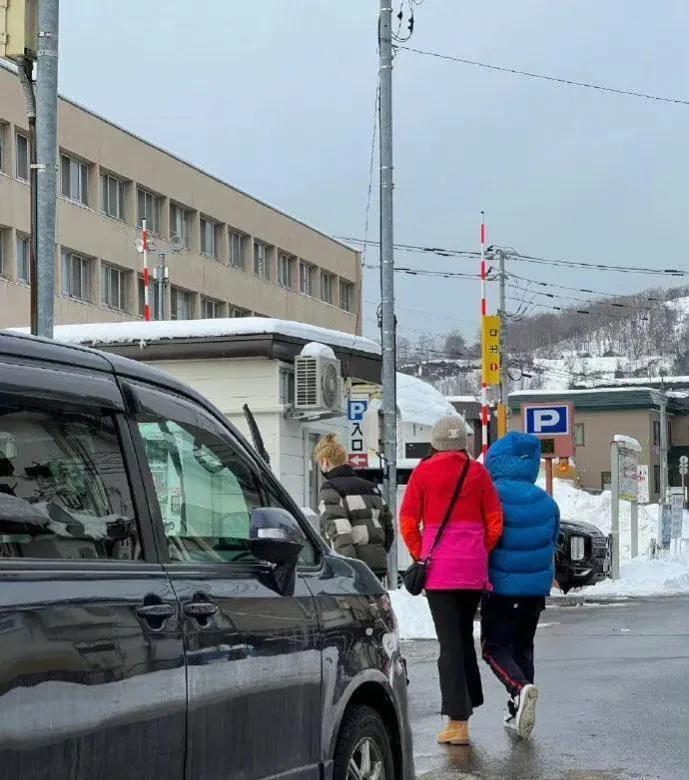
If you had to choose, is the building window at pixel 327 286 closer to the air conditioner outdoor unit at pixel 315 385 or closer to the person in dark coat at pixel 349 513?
the air conditioner outdoor unit at pixel 315 385

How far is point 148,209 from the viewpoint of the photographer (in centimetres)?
5466

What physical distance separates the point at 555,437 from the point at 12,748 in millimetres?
22158

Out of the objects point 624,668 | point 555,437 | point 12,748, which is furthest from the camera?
point 555,437

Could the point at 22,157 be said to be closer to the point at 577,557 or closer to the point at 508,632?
the point at 577,557

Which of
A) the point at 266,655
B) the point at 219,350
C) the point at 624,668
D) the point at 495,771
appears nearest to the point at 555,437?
the point at 219,350

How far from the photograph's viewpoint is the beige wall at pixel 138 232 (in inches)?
1818

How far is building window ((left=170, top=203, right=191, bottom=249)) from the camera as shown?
2221 inches

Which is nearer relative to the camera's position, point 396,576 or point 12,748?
point 12,748

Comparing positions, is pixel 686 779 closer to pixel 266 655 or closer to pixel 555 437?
pixel 266 655

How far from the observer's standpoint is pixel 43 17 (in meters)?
10.8

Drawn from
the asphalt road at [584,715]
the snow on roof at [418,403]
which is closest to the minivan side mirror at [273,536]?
the asphalt road at [584,715]

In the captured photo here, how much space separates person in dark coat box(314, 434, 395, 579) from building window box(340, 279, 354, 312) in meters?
60.7

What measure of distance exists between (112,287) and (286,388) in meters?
30.4

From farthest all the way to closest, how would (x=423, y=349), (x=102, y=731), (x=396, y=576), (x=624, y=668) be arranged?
1. (x=423, y=349)
2. (x=396, y=576)
3. (x=624, y=668)
4. (x=102, y=731)
